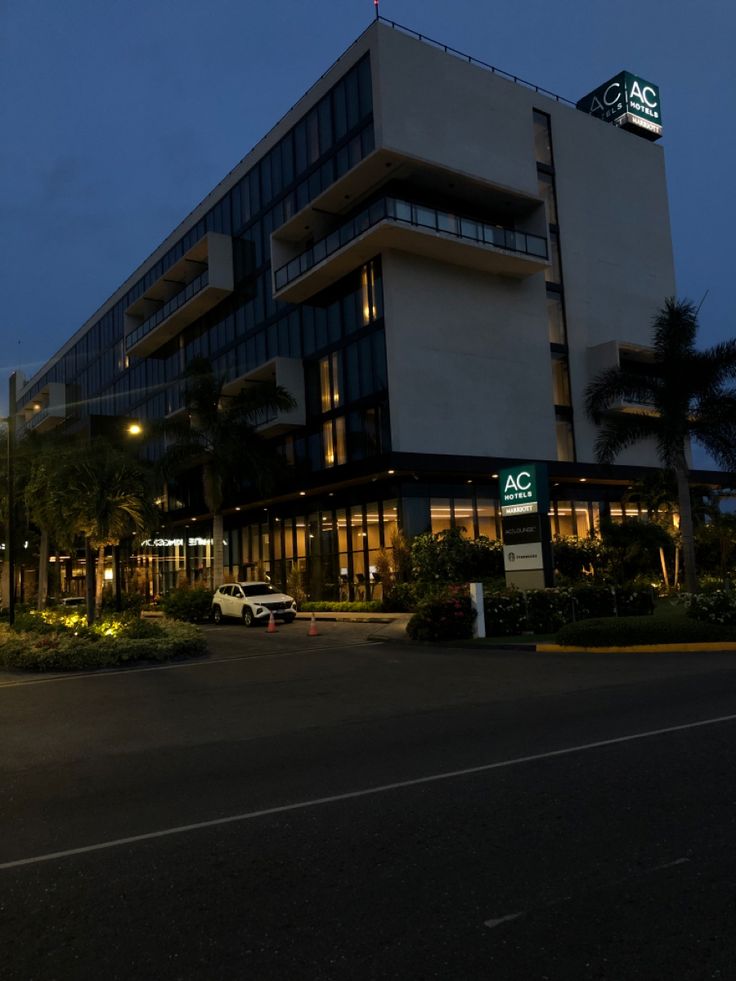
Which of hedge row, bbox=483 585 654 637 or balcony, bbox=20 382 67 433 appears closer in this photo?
hedge row, bbox=483 585 654 637

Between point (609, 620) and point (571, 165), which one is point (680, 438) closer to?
point (609, 620)

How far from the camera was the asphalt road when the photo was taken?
142 inches

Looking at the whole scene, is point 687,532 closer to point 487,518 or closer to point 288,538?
point 487,518

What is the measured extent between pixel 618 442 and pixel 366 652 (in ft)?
43.4

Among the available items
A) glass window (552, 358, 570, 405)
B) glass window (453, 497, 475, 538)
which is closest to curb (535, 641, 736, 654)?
glass window (453, 497, 475, 538)

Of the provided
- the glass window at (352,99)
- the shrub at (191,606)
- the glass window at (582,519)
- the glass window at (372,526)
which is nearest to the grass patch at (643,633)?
the glass window at (372,526)

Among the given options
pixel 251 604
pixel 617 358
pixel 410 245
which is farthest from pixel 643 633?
pixel 617 358

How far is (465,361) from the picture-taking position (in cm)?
3500

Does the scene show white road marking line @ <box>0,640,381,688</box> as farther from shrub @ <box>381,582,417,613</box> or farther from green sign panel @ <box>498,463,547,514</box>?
shrub @ <box>381,582,417,613</box>

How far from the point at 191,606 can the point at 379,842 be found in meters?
29.9

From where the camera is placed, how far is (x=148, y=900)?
4.34m

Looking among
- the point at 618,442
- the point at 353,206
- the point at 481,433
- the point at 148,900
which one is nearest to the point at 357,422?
the point at 481,433

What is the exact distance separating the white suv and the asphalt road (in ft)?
61.1

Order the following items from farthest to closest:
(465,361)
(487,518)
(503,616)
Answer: (487,518) < (465,361) < (503,616)
